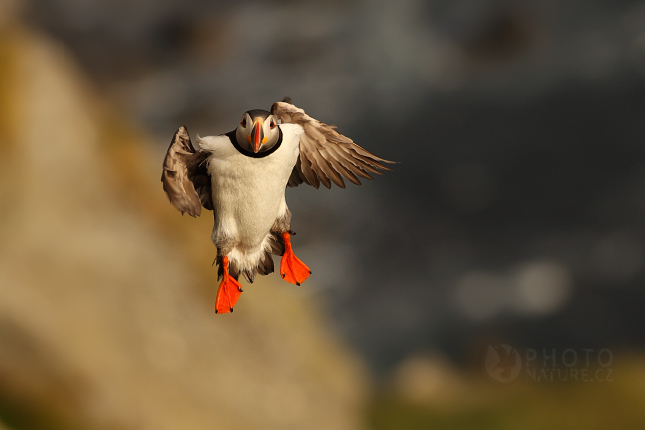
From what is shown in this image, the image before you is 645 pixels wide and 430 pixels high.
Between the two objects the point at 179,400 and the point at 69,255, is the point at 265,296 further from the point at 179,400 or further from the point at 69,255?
the point at 69,255

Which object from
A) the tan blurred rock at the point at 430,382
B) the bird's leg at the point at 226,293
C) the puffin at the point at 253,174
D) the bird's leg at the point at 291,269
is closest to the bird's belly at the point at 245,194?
the puffin at the point at 253,174

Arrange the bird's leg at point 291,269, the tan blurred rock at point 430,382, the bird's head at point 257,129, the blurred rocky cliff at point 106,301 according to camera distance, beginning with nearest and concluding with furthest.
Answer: the bird's head at point 257,129
the bird's leg at point 291,269
the blurred rocky cliff at point 106,301
the tan blurred rock at point 430,382

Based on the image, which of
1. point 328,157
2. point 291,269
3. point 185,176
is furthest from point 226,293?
point 328,157

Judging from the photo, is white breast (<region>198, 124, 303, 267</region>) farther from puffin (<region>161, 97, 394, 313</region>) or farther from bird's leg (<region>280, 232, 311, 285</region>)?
bird's leg (<region>280, 232, 311, 285</region>)

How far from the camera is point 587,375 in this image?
376 inches

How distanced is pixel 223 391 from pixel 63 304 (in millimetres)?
1933

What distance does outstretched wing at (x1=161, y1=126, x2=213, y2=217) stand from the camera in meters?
1.62

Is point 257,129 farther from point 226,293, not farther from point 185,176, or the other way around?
point 226,293

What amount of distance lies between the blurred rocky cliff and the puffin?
161 inches

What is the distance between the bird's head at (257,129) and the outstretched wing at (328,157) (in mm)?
261

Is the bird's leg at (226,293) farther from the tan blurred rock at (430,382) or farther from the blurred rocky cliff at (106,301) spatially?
the tan blurred rock at (430,382)

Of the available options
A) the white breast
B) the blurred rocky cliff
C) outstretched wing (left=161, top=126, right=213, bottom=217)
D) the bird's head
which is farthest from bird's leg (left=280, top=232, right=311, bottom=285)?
the blurred rocky cliff

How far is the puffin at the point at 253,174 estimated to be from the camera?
5.37 feet

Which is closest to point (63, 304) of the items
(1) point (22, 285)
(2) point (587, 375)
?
(1) point (22, 285)
